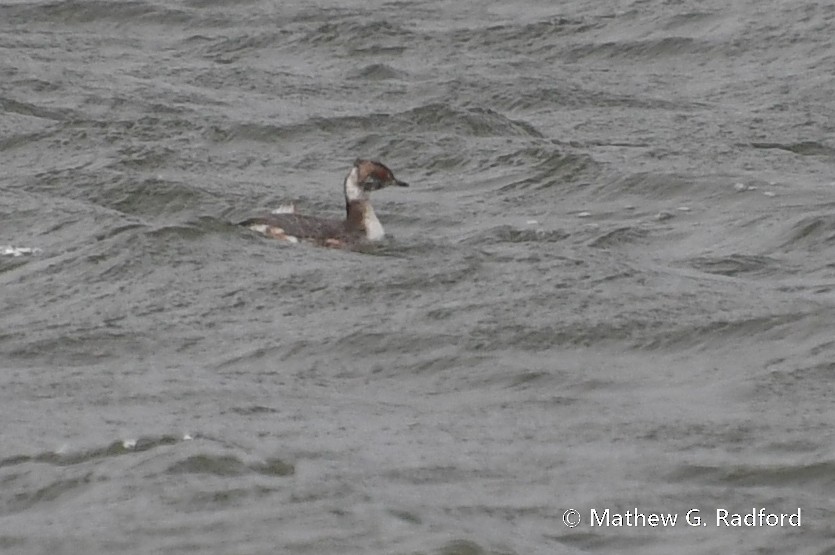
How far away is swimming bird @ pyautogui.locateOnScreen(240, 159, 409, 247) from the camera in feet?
42.7

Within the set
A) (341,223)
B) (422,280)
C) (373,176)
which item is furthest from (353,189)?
(422,280)

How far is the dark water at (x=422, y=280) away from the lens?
8.61m

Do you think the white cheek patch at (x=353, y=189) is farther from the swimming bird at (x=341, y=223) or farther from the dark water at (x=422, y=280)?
the dark water at (x=422, y=280)

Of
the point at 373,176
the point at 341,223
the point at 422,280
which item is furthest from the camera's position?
the point at 373,176

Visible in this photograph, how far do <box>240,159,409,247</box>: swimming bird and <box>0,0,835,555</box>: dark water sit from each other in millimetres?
139

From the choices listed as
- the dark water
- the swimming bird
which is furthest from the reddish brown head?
the dark water

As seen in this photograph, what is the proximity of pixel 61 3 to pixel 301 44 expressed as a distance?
289cm

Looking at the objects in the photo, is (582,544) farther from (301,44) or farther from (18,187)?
(301,44)

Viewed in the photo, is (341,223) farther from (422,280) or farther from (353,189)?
(422,280)

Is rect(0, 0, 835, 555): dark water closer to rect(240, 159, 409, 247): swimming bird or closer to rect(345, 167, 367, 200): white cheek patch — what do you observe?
rect(240, 159, 409, 247): swimming bird

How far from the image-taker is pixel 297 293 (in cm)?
1198

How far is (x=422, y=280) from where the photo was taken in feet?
39.9

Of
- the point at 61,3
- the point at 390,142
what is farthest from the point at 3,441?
the point at 61,3

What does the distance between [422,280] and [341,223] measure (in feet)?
4.09
